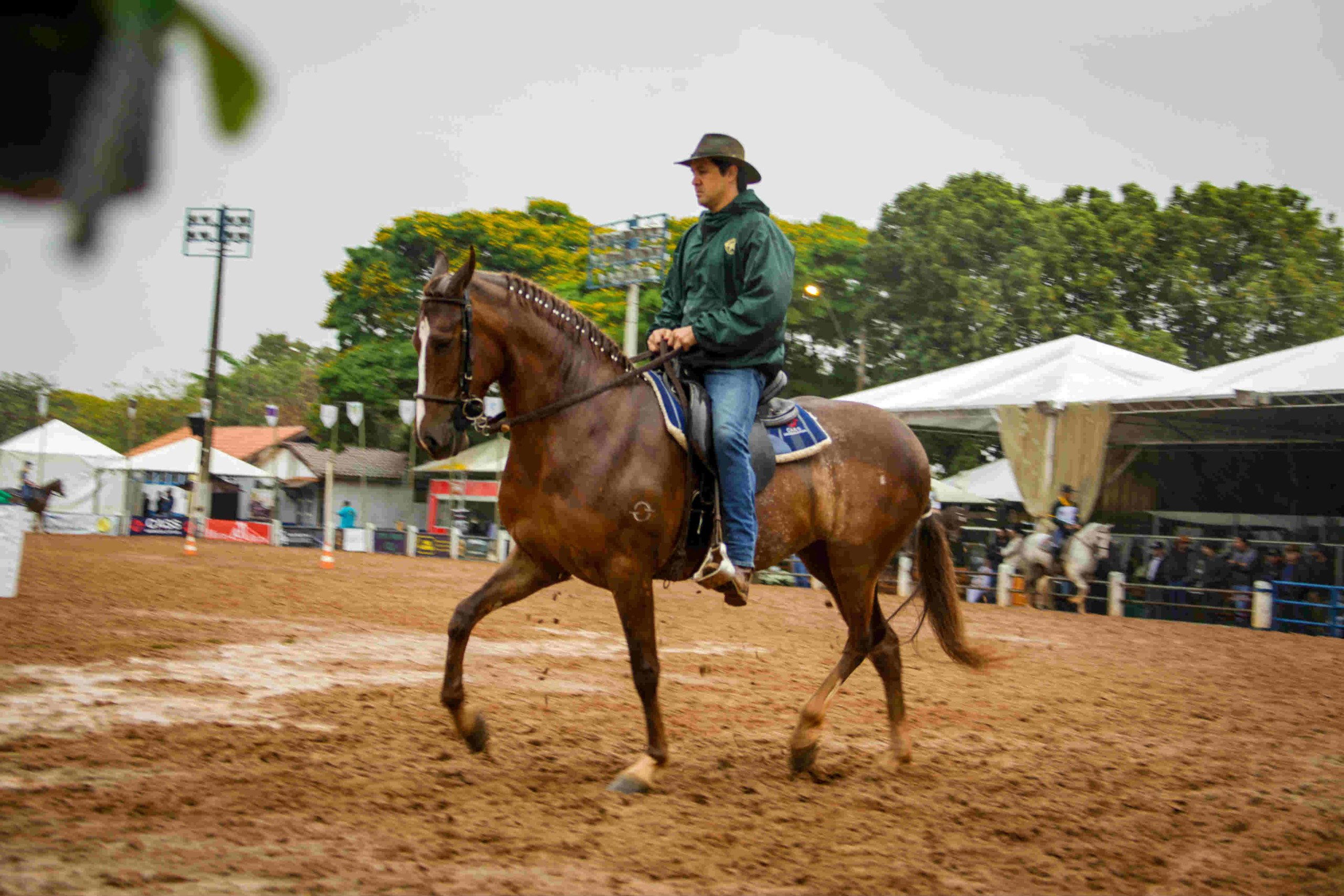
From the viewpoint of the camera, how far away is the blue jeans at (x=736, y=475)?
5.47 metres

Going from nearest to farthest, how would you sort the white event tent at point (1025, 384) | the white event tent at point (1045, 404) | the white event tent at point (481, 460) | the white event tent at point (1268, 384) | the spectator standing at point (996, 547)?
the white event tent at point (1268, 384), the white event tent at point (1045, 404), the white event tent at point (1025, 384), the spectator standing at point (996, 547), the white event tent at point (481, 460)

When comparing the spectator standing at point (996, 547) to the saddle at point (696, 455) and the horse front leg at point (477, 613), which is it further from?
the horse front leg at point (477, 613)

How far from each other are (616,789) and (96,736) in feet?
8.54

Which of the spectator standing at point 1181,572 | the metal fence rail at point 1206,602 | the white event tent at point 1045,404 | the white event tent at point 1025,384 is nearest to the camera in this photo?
the metal fence rail at point 1206,602

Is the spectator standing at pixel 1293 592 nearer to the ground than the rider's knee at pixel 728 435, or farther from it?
nearer to the ground

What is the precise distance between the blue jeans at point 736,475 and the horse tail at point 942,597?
1816 millimetres

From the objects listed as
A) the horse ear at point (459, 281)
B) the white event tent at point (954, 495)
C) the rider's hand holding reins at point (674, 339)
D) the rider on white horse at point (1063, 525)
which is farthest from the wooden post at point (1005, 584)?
the horse ear at point (459, 281)

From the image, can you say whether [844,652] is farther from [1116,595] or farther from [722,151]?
[1116,595]

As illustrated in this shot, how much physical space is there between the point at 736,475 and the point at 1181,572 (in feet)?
54.0

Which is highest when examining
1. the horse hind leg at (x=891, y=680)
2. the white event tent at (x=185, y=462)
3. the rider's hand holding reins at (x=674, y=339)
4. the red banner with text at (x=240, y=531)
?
the rider's hand holding reins at (x=674, y=339)

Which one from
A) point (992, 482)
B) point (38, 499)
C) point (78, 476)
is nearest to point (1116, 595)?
point (992, 482)

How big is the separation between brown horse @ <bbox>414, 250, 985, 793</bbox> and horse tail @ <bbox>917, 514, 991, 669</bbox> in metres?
1.03

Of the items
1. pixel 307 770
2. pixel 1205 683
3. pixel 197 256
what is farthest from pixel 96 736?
pixel 1205 683

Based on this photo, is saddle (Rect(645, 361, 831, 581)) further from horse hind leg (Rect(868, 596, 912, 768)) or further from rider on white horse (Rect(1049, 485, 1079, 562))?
rider on white horse (Rect(1049, 485, 1079, 562))
